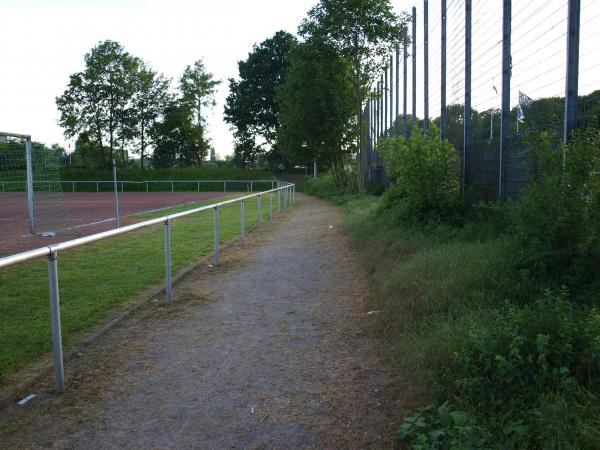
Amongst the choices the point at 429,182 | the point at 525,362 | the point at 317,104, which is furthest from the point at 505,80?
the point at 317,104

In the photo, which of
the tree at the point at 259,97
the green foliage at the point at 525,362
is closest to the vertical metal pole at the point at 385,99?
the green foliage at the point at 525,362

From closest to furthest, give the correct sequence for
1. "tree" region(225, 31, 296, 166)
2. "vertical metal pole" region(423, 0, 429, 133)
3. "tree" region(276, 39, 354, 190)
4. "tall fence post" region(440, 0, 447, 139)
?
"tall fence post" region(440, 0, 447, 139) → "vertical metal pole" region(423, 0, 429, 133) → "tree" region(276, 39, 354, 190) → "tree" region(225, 31, 296, 166)

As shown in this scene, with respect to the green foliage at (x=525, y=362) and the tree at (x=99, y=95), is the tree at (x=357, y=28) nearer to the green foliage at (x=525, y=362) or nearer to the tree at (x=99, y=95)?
the green foliage at (x=525, y=362)

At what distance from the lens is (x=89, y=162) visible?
64.9 meters

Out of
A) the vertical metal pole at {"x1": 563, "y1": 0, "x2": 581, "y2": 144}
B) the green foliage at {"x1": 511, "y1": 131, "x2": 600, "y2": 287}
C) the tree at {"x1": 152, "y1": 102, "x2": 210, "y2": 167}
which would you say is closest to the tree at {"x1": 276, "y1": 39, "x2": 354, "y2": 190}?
the vertical metal pole at {"x1": 563, "y1": 0, "x2": 581, "y2": 144}

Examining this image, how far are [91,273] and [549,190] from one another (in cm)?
606

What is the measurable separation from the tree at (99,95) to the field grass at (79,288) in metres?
54.4

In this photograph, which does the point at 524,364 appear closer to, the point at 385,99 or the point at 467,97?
the point at 467,97

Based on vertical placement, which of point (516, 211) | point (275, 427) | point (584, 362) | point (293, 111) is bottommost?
point (275, 427)

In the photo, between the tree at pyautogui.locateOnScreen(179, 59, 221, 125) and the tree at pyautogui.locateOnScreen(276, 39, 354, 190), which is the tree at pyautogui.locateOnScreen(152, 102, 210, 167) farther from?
the tree at pyautogui.locateOnScreen(276, 39, 354, 190)

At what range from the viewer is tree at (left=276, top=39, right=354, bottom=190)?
→ 26.6m

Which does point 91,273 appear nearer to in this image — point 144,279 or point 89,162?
point 144,279

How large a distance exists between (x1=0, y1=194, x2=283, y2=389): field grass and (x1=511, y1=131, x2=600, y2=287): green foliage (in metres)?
4.06

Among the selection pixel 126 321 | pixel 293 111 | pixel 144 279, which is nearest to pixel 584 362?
pixel 126 321
